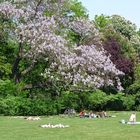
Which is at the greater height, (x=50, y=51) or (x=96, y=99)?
(x=50, y=51)

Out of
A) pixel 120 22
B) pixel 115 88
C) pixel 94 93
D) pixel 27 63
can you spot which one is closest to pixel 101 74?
pixel 94 93

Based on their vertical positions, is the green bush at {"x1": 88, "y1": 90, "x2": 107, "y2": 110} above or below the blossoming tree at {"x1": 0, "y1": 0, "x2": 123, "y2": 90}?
below

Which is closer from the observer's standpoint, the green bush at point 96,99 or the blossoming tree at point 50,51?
the blossoming tree at point 50,51


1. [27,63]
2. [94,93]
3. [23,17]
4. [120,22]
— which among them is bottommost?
[94,93]

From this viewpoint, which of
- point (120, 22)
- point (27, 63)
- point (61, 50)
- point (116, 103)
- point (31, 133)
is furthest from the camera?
point (120, 22)

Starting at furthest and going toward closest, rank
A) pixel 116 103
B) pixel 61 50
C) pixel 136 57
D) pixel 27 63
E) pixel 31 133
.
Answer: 1. pixel 136 57
2. pixel 116 103
3. pixel 27 63
4. pixel 61 50
5. pixel 31 133

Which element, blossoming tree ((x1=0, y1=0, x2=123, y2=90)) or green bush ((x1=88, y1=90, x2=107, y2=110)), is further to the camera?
green bush ((x1=88, y1=90, x2=107, y2=110))

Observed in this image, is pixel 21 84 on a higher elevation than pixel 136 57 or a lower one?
lower

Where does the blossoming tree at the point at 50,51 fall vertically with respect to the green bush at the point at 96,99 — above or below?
above

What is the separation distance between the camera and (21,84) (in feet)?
114

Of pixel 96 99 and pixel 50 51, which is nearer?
pixel 50 51

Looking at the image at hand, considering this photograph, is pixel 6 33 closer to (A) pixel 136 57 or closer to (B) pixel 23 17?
(B) pixel 23 17

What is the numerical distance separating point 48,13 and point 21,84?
6.06 meters

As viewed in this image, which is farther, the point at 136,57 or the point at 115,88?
the point at 136,57
